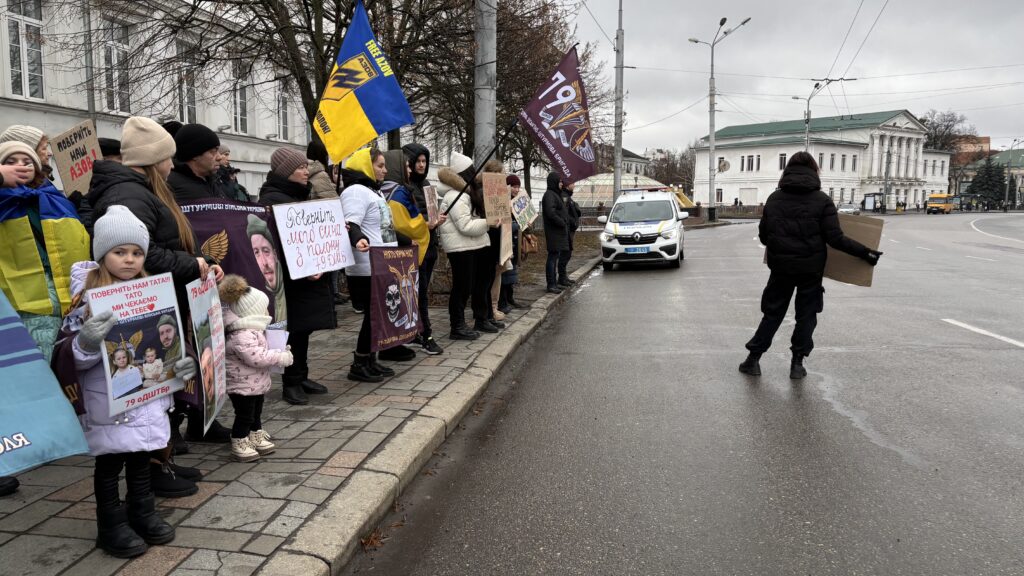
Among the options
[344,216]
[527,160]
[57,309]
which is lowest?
[57,309]

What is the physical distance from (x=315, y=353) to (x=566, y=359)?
99.1 inches

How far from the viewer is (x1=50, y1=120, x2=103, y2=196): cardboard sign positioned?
5.12m

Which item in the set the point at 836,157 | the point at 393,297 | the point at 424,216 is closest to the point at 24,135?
the point at 393,297

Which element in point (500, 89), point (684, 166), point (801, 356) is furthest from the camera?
point (684, 166)

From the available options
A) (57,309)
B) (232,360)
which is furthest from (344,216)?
(57,309)

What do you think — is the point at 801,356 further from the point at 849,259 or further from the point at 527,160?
the point at 527,160

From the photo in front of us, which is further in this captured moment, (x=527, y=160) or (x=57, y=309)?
(x=527, y=160)

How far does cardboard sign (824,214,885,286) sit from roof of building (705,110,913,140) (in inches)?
4122

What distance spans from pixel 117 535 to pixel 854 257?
6.01 m

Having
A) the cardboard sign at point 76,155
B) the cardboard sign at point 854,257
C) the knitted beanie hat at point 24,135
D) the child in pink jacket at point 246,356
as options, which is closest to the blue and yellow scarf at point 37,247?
the knitted beanie hat at point 24,135

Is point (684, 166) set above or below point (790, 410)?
above

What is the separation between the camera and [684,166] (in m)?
120

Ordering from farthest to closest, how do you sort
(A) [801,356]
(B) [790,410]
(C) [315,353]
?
(C) [315,353] → (A) [801,356] → (B) [790,410]

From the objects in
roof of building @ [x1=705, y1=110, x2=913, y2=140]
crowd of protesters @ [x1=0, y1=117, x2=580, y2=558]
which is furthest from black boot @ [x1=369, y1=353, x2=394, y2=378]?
roof of building @ [x1=705, y1=110, x2=913, y2=140]
